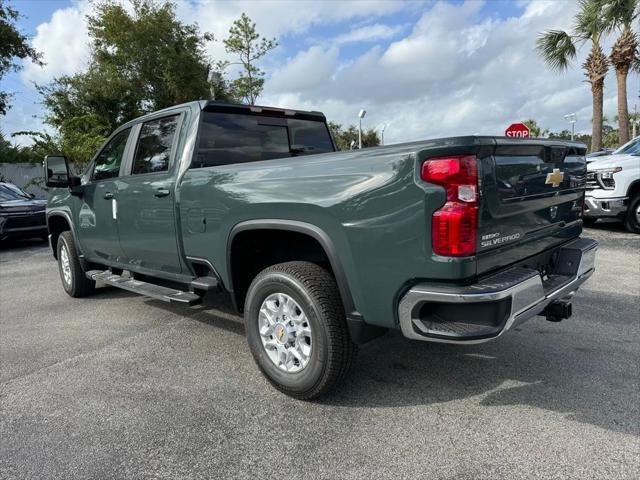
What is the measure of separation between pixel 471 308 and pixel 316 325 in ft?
2.95

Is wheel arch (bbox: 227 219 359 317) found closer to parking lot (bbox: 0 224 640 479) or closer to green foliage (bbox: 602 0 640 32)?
parking lot (bbox: 0 224 640 479)

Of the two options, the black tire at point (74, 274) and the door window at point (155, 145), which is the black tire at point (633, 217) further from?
the black tire at point (74, 274)

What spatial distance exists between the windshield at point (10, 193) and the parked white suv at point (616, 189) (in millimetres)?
12183

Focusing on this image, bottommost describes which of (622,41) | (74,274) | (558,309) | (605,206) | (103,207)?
(605,206)

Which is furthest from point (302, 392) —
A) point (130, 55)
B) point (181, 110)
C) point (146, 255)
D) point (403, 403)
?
point (130, 55)

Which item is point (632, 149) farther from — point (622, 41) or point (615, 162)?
point (622, 41)

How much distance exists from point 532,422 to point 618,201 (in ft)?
24.4

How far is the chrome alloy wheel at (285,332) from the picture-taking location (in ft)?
9.70

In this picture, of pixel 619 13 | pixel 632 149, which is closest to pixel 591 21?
pixel 619 13

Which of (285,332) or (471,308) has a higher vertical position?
(471,308)


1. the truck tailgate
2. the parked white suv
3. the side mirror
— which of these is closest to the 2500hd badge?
the truck tailgate

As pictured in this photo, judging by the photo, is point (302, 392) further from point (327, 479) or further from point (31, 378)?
point (31, 378)

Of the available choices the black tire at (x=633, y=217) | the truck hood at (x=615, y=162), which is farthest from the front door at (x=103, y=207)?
the black tire at (x=633, y=217)

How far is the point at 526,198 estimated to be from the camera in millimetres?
2721
